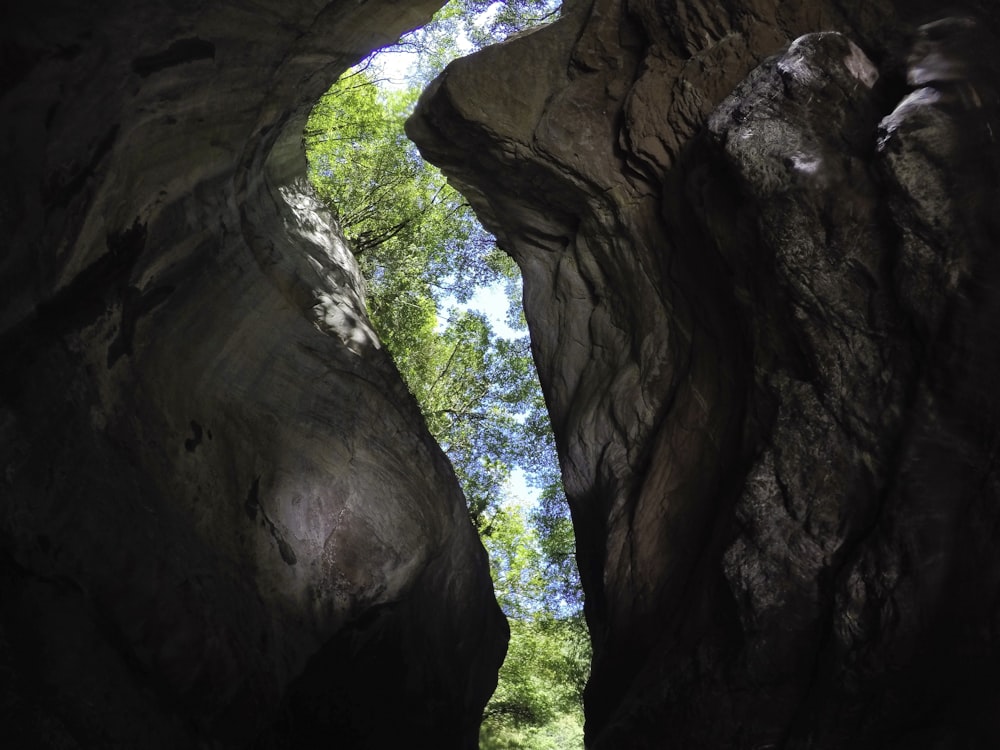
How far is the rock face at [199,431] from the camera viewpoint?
4426mm

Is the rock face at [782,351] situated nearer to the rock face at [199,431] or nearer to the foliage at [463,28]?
the rock face at [199,431]

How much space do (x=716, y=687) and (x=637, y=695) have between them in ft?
2.31

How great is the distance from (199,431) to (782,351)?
14.4 ft

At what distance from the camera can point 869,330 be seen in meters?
4.82

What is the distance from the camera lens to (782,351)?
5.43 metres

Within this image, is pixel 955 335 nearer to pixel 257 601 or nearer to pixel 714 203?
pixel 714 203

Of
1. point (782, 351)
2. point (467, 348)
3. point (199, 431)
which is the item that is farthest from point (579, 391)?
point (467, 348)

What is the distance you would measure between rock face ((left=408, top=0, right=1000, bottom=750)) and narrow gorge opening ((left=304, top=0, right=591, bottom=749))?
7.68 meters

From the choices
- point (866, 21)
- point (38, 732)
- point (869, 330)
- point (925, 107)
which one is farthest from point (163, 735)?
point (866, 21)

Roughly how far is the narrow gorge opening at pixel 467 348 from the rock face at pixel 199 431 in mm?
6521

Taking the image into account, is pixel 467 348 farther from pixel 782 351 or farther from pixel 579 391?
pixel 782 351

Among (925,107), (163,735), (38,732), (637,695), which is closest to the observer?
(38,732)

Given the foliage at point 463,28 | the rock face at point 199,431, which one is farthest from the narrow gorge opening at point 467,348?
the rock face at point 199,431

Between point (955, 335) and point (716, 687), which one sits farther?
point (716, 687)
